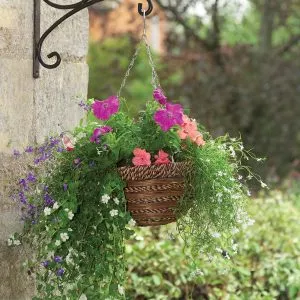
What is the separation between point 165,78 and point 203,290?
5278 millimetres

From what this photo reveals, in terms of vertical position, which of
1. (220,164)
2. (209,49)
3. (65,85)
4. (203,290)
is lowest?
(203,290)

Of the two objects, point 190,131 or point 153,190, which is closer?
point 153,190

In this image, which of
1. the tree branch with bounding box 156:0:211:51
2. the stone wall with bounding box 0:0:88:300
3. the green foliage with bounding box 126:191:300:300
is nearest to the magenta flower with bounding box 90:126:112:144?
the stone wall with bounding box 0:0:88:300

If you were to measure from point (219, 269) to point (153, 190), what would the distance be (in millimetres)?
1767

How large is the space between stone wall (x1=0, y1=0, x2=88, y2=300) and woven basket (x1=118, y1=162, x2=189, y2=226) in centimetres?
45

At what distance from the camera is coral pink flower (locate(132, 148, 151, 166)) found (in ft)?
10.2

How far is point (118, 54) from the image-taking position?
1102 centimetres

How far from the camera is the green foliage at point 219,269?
4.71 metres

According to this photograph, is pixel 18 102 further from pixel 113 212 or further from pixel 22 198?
pixel 113 212

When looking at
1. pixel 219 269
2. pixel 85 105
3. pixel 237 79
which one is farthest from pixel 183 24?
pixel 85 105

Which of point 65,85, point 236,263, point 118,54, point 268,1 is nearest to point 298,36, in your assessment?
point 268,1

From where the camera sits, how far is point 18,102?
11.3 ft

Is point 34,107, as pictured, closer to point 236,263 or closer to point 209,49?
point 236,263

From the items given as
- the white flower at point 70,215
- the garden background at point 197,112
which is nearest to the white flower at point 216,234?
the garden background at point 197,112
